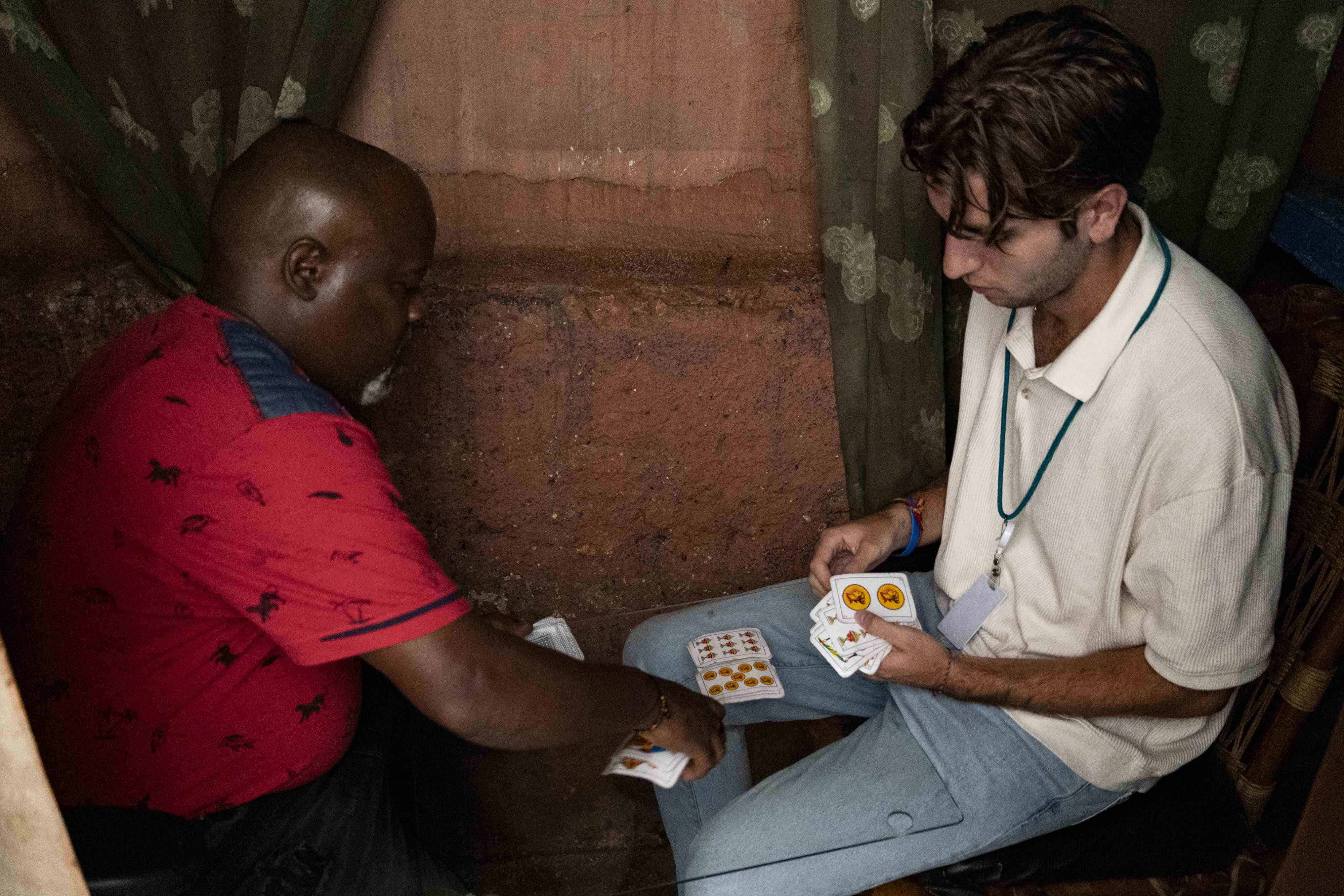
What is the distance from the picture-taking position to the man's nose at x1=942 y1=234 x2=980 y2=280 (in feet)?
5.59

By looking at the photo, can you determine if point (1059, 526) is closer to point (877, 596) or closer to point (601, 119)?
point (877, 596)

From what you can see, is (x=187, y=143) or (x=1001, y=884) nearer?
(x=1001, y=884)

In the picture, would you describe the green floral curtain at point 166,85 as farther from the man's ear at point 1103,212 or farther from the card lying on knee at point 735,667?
the man's ear at point 1103,212

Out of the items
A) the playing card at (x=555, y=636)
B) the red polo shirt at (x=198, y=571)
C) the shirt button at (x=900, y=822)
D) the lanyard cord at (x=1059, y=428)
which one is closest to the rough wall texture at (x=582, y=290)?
the playing card at (x=555, y=636)

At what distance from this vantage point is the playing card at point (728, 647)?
2.03 meters

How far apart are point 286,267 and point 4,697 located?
864 millimetres

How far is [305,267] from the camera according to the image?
1549 millimetres

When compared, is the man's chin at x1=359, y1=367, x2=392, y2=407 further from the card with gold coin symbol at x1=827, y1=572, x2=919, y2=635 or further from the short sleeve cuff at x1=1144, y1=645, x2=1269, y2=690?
the short sleeve cuff at x1=1144, y1=645, x2=1269, y2=690

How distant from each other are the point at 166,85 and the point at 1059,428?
1840mm

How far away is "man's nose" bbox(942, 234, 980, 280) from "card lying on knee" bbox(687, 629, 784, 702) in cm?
80

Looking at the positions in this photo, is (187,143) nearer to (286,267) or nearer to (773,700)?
(286,267)

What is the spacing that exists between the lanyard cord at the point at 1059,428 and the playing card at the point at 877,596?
246 millimetres

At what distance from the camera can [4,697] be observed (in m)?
0.82

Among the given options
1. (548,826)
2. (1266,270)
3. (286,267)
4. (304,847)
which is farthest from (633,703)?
(1266,270)
